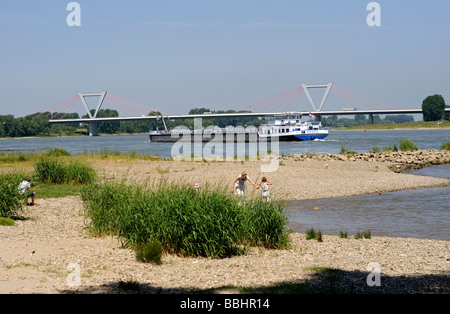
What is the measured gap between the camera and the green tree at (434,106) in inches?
5098

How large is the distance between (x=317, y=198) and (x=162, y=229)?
1132 centimetres

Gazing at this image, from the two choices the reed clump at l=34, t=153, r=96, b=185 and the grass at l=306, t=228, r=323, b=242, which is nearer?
the grass at l=306, t=228, r=323, b=242

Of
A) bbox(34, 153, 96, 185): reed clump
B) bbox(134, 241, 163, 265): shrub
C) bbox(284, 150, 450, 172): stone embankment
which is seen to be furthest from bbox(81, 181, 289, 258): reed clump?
bbox(284, 150, 450, 172): stone embankment

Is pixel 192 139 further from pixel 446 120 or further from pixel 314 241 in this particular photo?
pixel 314 241

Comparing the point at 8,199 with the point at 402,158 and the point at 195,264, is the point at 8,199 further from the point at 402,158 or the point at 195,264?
the point at 402,158

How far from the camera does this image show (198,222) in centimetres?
993

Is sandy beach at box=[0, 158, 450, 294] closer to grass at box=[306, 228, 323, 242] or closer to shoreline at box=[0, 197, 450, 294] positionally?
shoreline at box=[0, 197, 450, 294]

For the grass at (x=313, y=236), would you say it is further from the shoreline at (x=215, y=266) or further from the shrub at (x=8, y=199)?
the shrub at (x=8, y=199)

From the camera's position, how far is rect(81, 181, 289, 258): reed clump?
9.97 m

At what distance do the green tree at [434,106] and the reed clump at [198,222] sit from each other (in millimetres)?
125467

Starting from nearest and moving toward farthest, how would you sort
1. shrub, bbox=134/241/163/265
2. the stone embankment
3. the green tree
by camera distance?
shrub, bbox=134/241/163/265
the stone embankment
the green tree

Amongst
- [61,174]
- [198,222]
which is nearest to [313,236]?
[198,222]

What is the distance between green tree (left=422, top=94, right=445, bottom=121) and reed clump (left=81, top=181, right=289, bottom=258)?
12547 cm

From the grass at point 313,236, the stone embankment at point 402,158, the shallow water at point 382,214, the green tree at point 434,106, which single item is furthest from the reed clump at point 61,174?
the green tree at point 434,106
